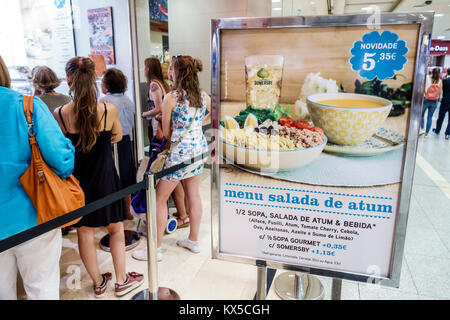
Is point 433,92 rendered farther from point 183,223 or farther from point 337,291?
A: point 337,291

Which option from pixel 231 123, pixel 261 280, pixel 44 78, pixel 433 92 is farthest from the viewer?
pixel 433 92

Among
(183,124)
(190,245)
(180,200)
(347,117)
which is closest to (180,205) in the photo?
(180,200)

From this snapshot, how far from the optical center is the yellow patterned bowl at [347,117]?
45.6 inches

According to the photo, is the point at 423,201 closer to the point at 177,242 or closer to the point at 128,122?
the point at 177,242

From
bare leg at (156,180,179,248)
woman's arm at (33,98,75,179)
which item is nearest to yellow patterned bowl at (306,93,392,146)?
woman's arm at (33,98,75,179)

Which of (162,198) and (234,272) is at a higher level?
(162,198)

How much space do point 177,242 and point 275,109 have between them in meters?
2.05

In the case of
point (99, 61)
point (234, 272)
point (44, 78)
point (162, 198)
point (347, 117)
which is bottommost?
point (234, 272)

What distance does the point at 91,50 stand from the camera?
400 centimetres

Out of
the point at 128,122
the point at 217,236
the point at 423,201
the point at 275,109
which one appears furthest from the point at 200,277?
the point at 423,201

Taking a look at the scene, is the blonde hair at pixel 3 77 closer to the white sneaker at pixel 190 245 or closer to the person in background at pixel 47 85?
the person in background at pixel 47 85

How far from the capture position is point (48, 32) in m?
3.94

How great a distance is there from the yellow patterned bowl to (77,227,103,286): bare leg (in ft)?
5.60

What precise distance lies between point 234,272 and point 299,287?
0.59m
